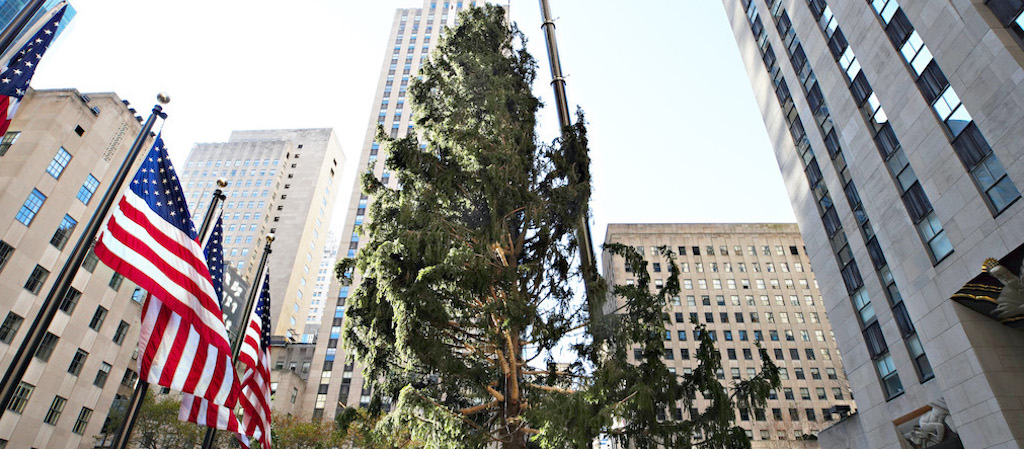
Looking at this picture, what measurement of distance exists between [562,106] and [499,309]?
7622mm

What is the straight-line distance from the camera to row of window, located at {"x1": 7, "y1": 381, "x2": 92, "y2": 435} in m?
31.9

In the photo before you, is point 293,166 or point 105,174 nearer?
point 105,174

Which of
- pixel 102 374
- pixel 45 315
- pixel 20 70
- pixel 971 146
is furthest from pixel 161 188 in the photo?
pixel 102 374

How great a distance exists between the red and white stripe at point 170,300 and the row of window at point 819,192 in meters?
26.2

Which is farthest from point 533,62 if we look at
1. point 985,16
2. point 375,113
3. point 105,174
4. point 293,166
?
point 293,166

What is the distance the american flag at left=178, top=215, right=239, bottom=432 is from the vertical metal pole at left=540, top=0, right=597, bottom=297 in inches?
341

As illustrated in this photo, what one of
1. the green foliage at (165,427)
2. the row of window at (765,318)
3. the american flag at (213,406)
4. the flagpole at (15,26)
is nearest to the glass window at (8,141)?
the green foliage at (165,427)

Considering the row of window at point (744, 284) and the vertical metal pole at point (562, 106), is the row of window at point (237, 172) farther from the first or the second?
the vertical metal pole at point (562, 106)

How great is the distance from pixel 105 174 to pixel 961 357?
4644cm

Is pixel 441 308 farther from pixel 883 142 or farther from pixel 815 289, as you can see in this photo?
pixel 815 289

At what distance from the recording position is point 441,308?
14.4 m

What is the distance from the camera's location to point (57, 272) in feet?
112

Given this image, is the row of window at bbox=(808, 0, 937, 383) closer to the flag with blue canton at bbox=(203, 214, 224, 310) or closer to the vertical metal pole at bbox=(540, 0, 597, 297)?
the vertical metal pole at bbox=(540, 0, 597, 297)

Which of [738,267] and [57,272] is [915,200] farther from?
[738,267]
